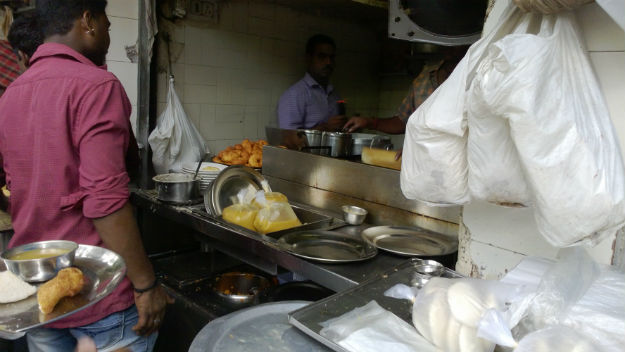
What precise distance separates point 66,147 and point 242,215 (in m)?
0.99

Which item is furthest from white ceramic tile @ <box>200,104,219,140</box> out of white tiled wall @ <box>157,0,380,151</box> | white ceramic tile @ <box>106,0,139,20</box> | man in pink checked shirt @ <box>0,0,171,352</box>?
man in pink checked shirt @ <box>0,0,171,352</box>

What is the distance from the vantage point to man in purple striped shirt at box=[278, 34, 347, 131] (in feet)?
14.3

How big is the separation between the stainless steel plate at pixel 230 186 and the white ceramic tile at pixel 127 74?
56.0 inches

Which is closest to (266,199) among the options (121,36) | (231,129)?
(121,36)

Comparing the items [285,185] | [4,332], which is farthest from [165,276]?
[4,332]

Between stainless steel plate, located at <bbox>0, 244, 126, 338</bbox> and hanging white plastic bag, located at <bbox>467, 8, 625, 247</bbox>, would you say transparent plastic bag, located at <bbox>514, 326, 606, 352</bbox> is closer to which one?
hanging white plastic bag, located at <bbox>467, 8, 625, 247</bbox>

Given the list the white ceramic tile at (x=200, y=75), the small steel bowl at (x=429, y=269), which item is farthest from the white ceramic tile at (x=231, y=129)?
the small steel bowl at (x=429, y=269)

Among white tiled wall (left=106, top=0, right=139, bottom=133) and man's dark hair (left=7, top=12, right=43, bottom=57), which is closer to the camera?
man's dark hair (left=7, top=12, right=43, bottom=57)

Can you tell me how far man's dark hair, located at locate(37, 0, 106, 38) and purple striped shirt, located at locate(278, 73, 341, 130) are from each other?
2.73 m

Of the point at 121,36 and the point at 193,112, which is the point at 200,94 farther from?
the point at 121,36

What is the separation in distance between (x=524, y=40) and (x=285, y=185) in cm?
225

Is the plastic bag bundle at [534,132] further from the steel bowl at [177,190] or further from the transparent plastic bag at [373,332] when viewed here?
the steel bowl at [177,190]

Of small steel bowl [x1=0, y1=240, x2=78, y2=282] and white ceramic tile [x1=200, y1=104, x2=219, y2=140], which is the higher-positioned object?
white ceramic tile [x1=200, y1=104, x2=219, y2=140]

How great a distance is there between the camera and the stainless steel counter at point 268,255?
1.71 metres
